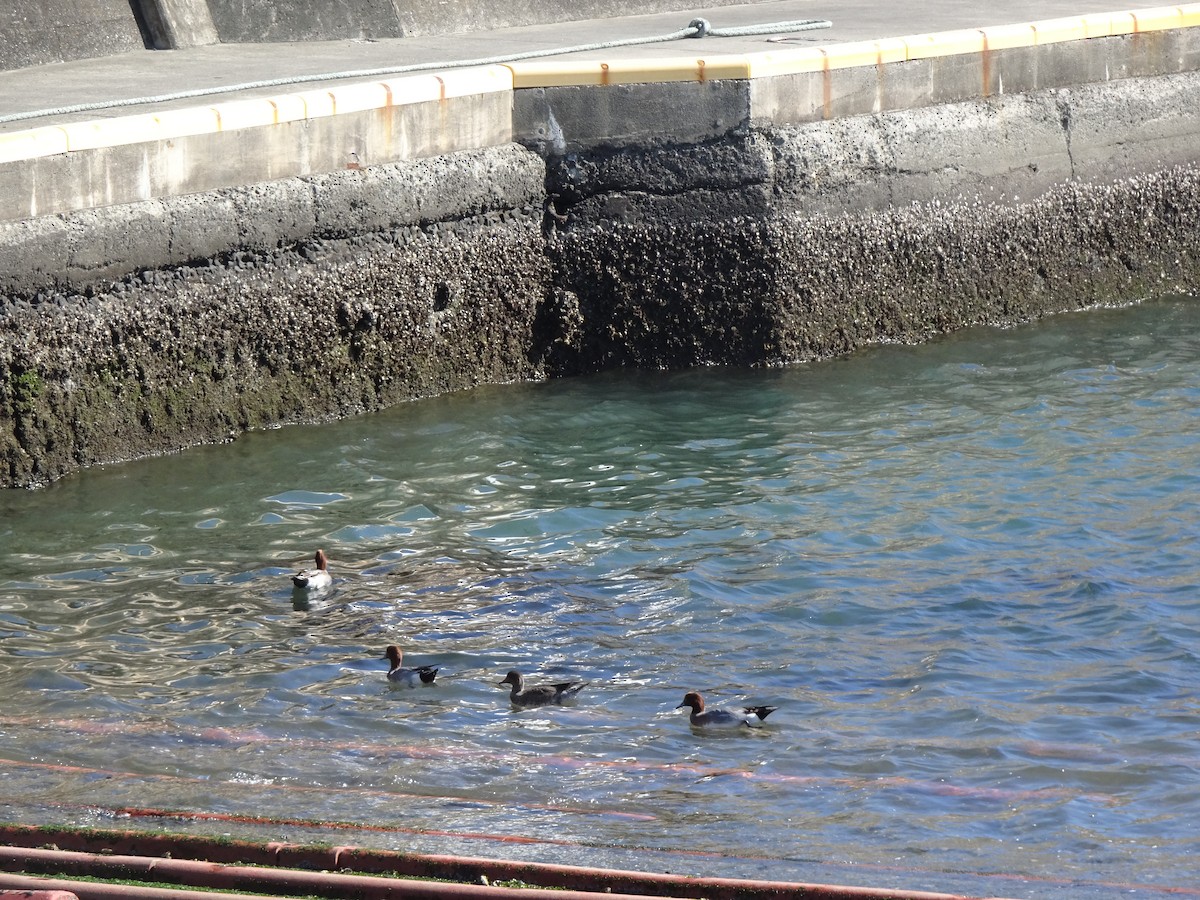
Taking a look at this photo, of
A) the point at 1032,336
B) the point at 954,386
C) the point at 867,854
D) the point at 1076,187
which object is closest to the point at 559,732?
the point at 867,854

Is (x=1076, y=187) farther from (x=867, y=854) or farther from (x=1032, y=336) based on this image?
(x=867, y=854)

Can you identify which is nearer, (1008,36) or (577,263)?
(577,263)

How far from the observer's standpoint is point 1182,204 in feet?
45.3

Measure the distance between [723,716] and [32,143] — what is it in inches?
202

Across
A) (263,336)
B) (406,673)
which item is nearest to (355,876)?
(406,673)

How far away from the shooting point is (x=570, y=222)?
12.0 metres

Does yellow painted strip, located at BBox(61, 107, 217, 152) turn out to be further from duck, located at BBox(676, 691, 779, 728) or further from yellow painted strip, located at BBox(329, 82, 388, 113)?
duck, located at BBox(676, 691, 779, 728)

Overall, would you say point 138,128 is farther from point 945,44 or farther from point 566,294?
point 945,44

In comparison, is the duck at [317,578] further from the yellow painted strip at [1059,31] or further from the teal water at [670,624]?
the yellow painted strip at [1059,31]

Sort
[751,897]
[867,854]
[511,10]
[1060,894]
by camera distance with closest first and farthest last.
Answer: [751,897] < [1060,894] < [867,854] < [511,10]

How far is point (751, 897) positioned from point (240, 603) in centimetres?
428

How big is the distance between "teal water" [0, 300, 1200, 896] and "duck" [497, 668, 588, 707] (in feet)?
0.25

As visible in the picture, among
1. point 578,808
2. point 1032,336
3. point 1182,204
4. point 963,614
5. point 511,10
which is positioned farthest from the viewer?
point 511,10

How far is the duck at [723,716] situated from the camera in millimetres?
6766
